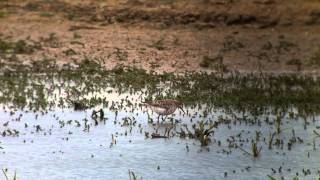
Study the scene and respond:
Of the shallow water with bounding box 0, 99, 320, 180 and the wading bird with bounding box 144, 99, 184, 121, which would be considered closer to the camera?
the shallow water with bounding box 0, 99, 320, 180

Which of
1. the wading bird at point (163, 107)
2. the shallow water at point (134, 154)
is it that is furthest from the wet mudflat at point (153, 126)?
the wading bird at point (163, 107)

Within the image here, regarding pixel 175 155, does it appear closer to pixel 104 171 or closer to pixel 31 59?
pixel 104 171

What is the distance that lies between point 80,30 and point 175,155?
13431 millimetres

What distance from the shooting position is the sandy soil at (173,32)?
21.3 meters

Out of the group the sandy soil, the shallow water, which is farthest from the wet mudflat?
the sandy soil

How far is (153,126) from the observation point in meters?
13.1

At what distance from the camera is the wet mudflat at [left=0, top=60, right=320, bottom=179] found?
1034cm

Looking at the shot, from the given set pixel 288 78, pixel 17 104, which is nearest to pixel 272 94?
pixel 288 78

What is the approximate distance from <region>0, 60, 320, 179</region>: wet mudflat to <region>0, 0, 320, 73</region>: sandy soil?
172cm

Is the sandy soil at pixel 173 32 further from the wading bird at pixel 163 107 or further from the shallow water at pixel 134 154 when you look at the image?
the shallow water at pixel 134 154

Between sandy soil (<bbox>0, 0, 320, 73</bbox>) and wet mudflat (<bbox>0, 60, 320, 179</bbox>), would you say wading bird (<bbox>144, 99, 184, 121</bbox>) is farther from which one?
sandy soil (<bbox>0, 0, 320, 73</bbox>)

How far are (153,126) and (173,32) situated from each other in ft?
36.4

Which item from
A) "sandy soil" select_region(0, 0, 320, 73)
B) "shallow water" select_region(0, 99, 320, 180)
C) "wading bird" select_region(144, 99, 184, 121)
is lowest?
"shallow water" select_region(0, 99, 320, 180)

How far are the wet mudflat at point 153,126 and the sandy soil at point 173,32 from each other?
1.72 m
